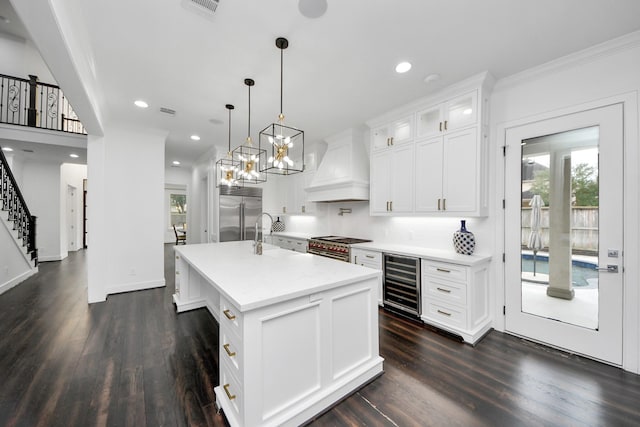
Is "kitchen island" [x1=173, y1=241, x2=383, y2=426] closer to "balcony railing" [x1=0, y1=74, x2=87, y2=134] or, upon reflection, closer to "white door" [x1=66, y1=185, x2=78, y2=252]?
"balcony railing" [x1=0, y1=74, x2=87, y2=134]

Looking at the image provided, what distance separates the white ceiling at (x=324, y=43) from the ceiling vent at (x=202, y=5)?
0.05 metres

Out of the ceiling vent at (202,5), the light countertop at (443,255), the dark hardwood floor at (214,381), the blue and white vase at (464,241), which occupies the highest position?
the ceiling vent at (202,5)

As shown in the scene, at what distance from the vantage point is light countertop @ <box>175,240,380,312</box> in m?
1.46

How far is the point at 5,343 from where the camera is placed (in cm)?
249

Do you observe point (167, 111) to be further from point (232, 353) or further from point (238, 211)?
point (232, 353)

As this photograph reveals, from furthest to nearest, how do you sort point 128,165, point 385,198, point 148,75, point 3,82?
point 3,82 < point 128,165 < point 385,198 < point 148,75

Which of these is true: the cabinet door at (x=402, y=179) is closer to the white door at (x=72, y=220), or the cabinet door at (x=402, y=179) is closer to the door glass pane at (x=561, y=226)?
the door glass pane at (x=561, y=226)

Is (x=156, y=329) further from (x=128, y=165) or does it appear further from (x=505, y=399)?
(x=505, y=399)

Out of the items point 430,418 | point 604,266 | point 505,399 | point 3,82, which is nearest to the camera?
point 430,418

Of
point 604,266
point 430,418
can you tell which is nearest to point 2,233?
point 430,418

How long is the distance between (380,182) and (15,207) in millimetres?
7234

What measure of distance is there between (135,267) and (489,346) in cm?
526

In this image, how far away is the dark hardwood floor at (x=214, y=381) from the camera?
64.6 inches

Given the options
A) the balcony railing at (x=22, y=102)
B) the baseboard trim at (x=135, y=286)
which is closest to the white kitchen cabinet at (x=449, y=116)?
the baseboard trim at (x=135, y=286)
